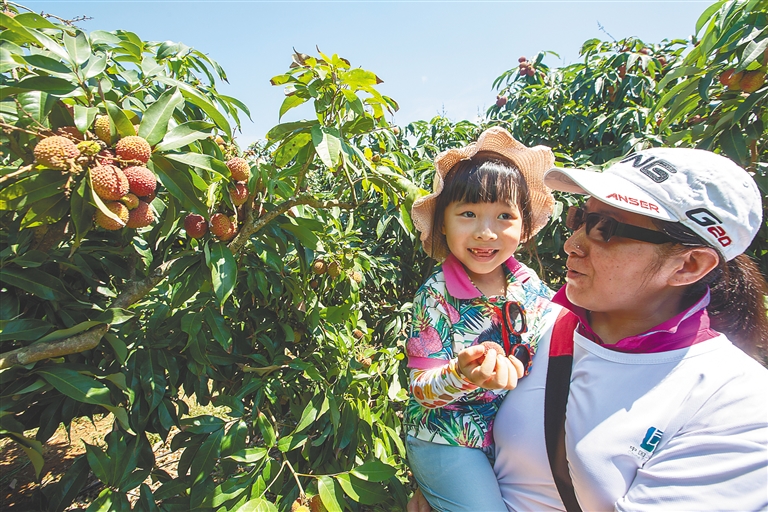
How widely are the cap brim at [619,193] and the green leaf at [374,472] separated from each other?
101cm

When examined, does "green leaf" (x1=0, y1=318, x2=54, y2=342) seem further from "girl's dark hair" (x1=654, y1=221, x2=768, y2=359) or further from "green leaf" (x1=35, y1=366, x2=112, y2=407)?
"girl's dark hair" (x1=654, y1=221, x2=768, y2=359)

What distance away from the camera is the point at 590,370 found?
3.25 ft

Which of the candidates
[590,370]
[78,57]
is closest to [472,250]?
[590,370]

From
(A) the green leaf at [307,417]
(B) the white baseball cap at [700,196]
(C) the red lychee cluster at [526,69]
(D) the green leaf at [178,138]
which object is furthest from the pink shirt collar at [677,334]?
(C) the red lychee cluster at [526,69]

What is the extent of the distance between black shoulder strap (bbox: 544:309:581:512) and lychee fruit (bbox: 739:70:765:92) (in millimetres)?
1407

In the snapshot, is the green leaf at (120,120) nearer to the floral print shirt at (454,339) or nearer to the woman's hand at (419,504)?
the floral print shirt at (454,339)

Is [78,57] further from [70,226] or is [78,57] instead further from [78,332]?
[78,332]

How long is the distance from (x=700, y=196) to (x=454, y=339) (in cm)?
69

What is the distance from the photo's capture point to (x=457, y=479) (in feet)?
3.57

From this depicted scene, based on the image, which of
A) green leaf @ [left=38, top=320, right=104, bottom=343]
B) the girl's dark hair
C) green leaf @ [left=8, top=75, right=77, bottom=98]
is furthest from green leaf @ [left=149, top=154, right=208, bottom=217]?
the girl's dark hair

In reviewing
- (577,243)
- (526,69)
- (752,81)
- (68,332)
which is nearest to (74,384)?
(68,332)

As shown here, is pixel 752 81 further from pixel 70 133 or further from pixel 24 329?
pixel 24 329

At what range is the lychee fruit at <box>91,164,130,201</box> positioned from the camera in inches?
34.7

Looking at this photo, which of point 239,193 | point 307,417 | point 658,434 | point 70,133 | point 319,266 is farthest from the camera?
point 319,266
